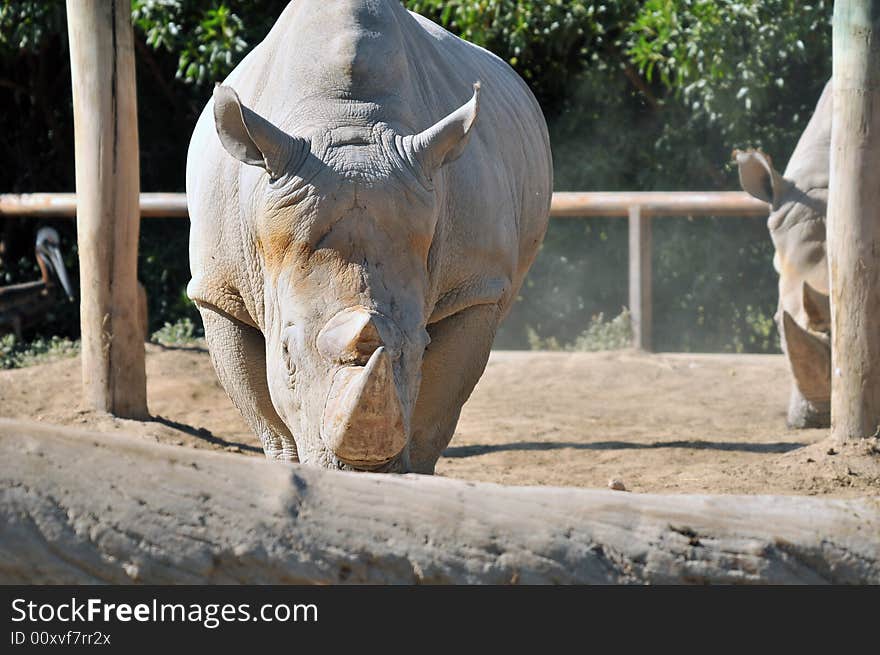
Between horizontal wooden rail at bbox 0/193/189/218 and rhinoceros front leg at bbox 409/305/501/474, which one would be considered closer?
rhinoceros front leg at bbox 409/305/501/474

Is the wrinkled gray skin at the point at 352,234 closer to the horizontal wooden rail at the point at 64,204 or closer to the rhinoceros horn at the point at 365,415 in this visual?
the rhinoceros horn at the point at 365,415

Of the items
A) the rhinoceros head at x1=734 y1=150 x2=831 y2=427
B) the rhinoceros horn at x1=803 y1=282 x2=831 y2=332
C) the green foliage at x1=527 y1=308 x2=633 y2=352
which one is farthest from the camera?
the green foliage at x1=527 y1=308 x2=633 y2=352

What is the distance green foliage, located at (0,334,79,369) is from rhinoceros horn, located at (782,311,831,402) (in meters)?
5.10

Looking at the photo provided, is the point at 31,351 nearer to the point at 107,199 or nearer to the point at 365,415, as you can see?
the point at 107,199

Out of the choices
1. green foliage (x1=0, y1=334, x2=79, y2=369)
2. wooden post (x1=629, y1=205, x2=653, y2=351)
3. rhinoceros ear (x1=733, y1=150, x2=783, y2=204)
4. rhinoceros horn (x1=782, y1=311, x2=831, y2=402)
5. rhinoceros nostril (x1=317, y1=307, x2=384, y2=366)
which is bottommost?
green foliage (x1=0, y1=334, x2=79, y2=369)

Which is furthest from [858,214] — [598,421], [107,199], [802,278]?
[107,199]

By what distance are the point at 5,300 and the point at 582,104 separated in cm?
501

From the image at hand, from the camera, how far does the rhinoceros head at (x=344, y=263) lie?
151 inches

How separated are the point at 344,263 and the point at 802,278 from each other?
3682 millimetres

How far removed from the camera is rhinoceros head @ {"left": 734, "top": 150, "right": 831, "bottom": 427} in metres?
6.87

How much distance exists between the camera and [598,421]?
26.1 feet

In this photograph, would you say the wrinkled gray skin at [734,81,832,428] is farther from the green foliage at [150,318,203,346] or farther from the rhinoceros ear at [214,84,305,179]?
the green foliage at [150,318,203,346]

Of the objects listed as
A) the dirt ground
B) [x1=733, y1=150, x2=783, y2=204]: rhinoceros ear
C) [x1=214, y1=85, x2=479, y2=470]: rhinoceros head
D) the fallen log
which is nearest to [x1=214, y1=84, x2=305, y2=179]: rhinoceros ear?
[x1=214, y1=85, x2=479, y2=470]: rhinoceros head

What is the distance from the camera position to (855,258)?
5.46 metres
